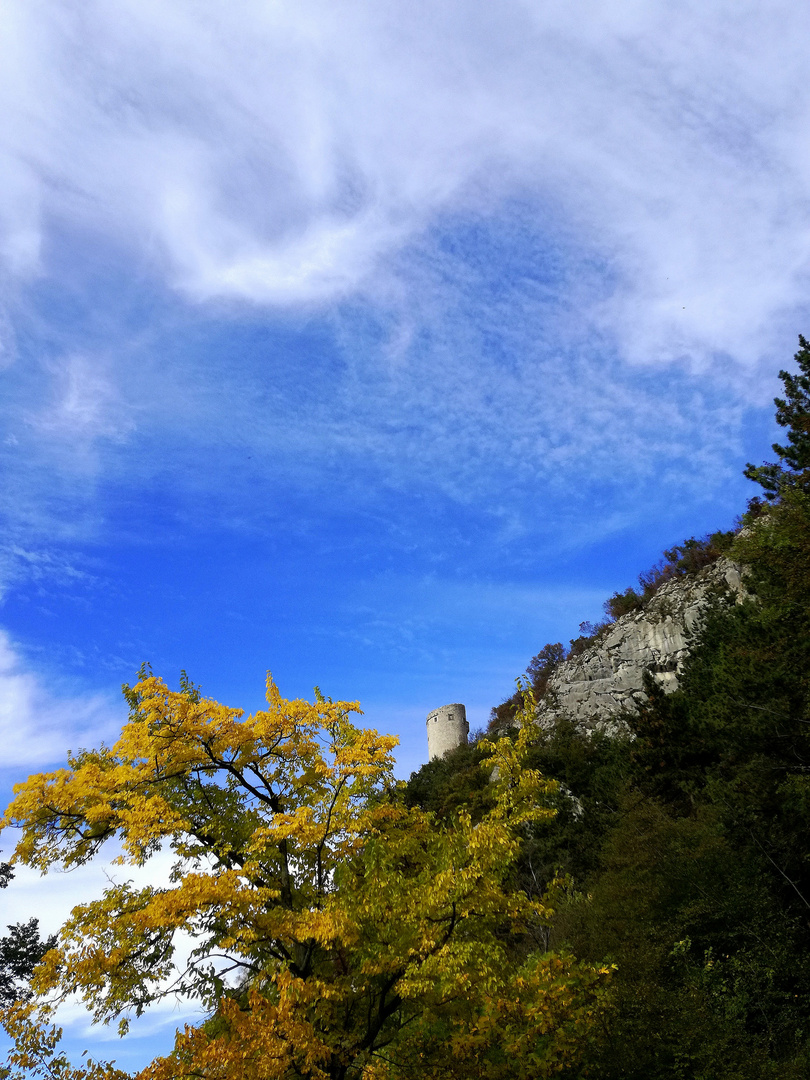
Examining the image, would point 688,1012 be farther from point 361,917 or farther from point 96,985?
point 96,985

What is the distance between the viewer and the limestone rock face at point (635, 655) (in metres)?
43.9

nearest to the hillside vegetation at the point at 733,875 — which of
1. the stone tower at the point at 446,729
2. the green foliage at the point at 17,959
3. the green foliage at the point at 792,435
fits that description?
the green foliage at the point at 792,435

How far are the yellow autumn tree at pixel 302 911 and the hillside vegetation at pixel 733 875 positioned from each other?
1.45 meters

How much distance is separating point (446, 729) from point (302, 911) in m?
51.8

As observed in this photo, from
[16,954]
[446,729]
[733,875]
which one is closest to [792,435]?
[733,875]

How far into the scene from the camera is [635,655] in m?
48.2

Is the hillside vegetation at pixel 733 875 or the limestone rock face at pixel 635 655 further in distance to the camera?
the limestone rock face at pixel 635 655

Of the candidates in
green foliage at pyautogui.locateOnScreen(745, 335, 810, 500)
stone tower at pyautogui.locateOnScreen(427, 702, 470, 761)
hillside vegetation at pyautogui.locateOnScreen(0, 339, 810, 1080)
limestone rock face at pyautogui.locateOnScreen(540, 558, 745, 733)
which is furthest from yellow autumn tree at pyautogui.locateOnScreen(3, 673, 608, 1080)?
stone tower at pyautogui.locateOnScreen(427, 702, 470, 761)

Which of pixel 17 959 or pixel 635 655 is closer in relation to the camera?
pixel 17 959

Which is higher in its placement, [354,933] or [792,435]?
[792,435]

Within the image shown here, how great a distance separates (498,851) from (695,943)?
12.0 meters

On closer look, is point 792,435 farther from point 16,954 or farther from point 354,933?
point 16,954

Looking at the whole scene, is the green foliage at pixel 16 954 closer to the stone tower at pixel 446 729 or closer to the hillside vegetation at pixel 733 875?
the hillside vegetation at pixel 733 875

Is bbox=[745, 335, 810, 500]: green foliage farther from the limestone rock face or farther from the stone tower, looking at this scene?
the stone tower
